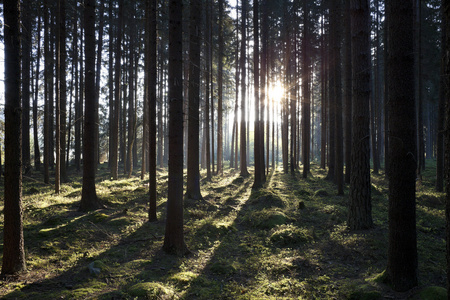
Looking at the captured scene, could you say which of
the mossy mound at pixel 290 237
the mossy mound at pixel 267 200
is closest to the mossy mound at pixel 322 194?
the mossy mound at pixel 267 200

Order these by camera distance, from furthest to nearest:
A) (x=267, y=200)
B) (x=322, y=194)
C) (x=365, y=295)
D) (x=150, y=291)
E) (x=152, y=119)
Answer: (x=322, y=194)
(x=267, y=200)
(x=152, y=119)
(x=150, y=291)
(x=365, y=295)

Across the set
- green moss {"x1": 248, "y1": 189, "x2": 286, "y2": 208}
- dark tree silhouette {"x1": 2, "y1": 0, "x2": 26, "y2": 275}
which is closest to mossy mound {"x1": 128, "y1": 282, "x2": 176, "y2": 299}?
dark tree silhouette {"x1": 2, "y1": 0, "x2": 26, "y2": 275}

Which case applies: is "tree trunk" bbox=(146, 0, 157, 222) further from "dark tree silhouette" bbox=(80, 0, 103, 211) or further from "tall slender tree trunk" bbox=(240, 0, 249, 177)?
"tall slender tree trunk" bbox=(240, 0, 249, 177)

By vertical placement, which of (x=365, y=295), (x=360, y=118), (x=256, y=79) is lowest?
(x=365, y=295)

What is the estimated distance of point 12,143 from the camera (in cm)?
506

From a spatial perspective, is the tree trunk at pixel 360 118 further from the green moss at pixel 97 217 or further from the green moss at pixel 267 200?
the green moss at pixel 97 217

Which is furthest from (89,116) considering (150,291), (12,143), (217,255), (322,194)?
(322,194)

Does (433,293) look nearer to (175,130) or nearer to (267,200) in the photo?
(175,130)

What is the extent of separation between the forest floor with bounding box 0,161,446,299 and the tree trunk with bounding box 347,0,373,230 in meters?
0.55

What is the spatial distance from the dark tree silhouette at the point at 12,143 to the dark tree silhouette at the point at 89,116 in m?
5.21

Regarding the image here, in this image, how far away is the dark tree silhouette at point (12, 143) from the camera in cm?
501

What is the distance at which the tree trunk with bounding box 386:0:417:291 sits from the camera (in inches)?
178

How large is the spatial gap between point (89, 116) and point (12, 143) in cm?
548

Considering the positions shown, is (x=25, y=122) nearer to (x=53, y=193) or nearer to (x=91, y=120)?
(x=53, y=193)
